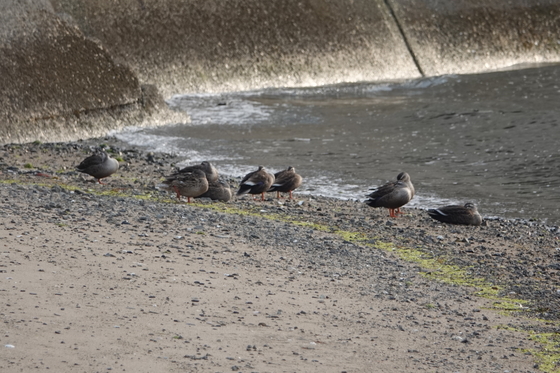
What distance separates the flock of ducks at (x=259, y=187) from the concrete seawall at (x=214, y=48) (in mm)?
3787

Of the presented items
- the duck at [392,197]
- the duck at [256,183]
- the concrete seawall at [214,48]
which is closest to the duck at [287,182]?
the duck at [256,183]

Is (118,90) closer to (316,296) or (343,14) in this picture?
(343,14)

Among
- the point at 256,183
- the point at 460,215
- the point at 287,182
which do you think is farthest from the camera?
the point at 287,182

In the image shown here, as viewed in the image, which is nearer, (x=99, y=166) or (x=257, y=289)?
(x=257, y=289)

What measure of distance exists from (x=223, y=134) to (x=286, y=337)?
36.5ft

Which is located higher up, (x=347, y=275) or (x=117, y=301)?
(x=347, y=275)

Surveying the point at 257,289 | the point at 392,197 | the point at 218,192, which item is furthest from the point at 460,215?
the point at 257,289

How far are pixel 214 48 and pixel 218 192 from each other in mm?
10429

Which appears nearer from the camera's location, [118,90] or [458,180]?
[458,180]

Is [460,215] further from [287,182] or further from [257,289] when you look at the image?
[257,289]

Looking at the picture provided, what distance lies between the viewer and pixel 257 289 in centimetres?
647

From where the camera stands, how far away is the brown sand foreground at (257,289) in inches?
204

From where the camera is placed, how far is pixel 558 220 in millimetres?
10492

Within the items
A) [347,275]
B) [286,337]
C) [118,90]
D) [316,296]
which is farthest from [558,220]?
[118,90]
